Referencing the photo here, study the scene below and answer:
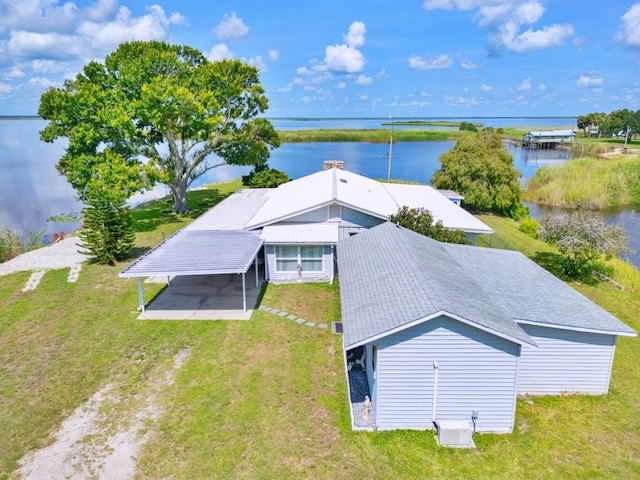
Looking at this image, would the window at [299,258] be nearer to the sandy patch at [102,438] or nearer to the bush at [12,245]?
the sandy patch at [102,438]

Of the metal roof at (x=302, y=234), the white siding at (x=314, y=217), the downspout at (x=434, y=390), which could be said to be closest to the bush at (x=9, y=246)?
the metal roof at (x=302, y=234)

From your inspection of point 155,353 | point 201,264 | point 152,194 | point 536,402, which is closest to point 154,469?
point 155,353

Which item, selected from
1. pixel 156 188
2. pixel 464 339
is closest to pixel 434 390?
pixel 464 339

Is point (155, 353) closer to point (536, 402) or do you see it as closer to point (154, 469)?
point (154, 469)

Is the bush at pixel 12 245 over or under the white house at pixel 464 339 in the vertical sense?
under

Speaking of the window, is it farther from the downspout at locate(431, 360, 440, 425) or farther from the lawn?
the downspout at locate(431, 360, 440, 425)
